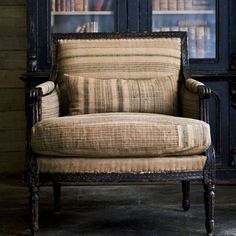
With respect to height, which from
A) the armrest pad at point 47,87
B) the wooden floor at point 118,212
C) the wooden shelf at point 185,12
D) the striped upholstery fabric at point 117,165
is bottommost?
the wooden floor at point 118,212

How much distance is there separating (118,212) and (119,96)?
541 millimetres

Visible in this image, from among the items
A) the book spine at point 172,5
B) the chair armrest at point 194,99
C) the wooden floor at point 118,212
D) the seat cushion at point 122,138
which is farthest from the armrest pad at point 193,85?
the book spine at point 172,5

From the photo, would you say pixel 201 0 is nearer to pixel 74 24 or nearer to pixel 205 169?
pixel 74 24

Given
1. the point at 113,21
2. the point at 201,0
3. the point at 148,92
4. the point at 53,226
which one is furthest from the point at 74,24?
the point at 53,226

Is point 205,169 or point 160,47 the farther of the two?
point 160,47

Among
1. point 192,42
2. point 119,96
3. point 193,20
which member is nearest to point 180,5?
point 193,20

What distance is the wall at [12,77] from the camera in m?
3.91

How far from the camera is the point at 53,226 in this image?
8.27 feet

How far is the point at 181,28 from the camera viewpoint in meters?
3.71

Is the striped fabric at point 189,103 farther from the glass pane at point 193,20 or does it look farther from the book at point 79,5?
the book at point 79,5

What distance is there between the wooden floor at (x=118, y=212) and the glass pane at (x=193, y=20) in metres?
0.84

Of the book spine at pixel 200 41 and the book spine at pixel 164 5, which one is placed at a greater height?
the book spine at pixel 164 5

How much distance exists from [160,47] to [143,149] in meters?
0.83

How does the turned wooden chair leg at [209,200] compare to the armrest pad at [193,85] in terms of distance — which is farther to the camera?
the armrest pad at [193,85]
